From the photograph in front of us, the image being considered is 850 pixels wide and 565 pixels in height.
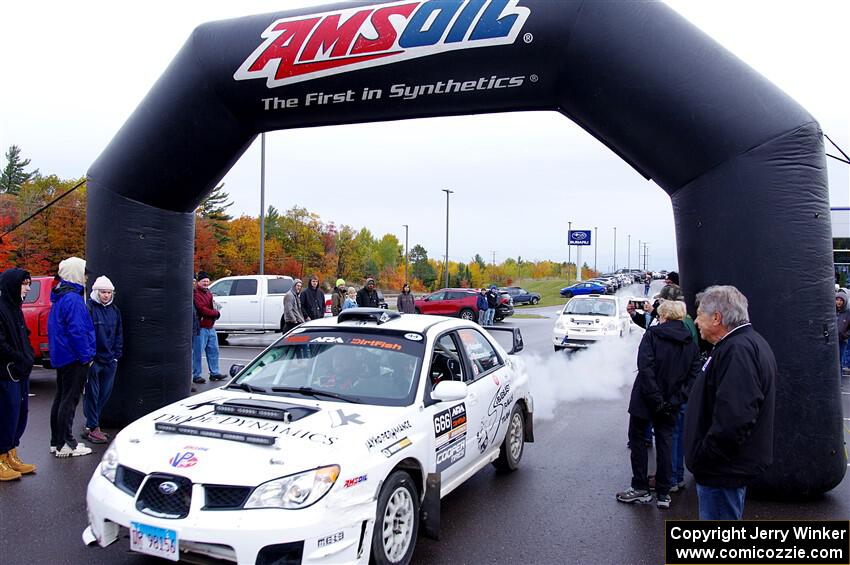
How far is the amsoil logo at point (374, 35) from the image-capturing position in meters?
6.15

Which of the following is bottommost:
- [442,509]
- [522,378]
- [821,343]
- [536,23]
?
[442,509]

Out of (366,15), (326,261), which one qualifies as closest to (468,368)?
(366,15)

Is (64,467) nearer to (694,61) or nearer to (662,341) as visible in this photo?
(662,341)

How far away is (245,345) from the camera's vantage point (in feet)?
57.8

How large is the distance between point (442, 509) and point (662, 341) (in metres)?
2.34

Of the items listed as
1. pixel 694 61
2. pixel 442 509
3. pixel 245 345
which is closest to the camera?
pixel 442 509

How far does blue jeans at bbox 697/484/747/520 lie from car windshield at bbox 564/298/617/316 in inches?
506

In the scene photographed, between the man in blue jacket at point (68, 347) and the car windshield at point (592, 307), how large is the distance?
1232 centimetres

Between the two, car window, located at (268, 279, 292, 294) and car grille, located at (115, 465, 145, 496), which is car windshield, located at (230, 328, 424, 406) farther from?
car window, located at (268, 279, 292, 294)

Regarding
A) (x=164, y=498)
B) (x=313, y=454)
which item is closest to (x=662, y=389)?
(x=313, y=454)

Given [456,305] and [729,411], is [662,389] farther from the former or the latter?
[456,305]

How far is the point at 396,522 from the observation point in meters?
3.84

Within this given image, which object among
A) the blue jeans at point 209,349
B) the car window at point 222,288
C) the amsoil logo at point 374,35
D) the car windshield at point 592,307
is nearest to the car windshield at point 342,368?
the amsoil logo at point 374,35

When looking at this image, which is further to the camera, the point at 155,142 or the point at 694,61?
the point at 155,142
